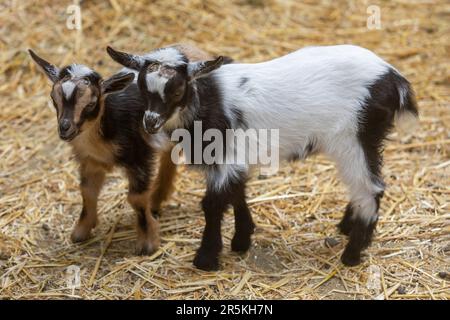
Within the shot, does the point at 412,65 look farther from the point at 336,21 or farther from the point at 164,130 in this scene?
the point at 164,130

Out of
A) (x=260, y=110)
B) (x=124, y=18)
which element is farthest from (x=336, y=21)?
(x=260, y=110)

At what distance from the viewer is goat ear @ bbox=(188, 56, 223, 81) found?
4.00 metres

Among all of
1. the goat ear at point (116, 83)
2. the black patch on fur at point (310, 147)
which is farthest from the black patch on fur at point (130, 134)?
the black patch on fur at point (310, 147)

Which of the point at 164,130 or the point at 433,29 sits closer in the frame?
the point at 164,130

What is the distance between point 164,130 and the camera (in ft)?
14.2

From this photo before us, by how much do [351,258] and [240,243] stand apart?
73 centimetres

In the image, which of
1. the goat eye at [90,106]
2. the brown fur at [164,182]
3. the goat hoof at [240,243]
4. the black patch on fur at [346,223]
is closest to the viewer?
the goat eye at [90,106]

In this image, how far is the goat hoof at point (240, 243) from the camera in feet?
15.4

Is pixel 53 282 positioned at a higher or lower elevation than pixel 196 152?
lower

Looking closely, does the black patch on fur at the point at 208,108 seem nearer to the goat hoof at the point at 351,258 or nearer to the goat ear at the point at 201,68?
the goat ear at the point at 201,68

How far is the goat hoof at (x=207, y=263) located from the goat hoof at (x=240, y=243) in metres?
0.23

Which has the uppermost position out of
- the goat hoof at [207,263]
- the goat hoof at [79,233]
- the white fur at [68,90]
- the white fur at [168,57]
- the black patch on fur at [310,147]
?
the white fur at [168,57]
